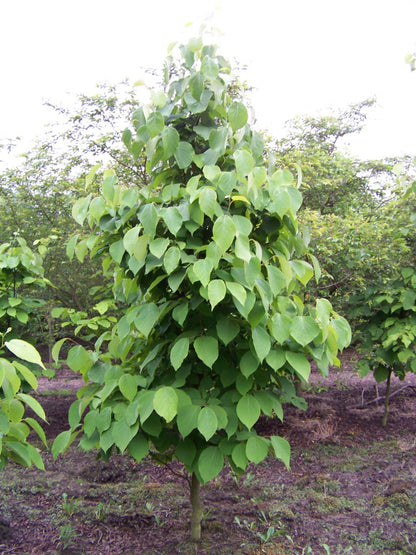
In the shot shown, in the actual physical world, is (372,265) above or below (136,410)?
above

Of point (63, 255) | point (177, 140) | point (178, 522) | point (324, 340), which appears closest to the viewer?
point (324, 340)

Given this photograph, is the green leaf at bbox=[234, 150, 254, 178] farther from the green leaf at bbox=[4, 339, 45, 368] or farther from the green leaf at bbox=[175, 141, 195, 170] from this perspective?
the green leaf at bbox=[4, 339, 45, 368]

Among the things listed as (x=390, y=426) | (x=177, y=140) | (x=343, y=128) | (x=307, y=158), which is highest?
(x=343, y=128)

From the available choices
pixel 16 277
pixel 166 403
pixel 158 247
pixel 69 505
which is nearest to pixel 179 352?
pixel 166 403

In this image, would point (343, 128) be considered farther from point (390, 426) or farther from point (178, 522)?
point (178, 522)

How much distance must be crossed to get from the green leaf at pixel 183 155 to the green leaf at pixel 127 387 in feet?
3.37

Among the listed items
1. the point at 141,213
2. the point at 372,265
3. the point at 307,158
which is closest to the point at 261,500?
the point at 141,213

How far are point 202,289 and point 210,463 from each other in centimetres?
84

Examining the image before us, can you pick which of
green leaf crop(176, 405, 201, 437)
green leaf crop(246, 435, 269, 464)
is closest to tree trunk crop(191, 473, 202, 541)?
green leaf crop(246, 435, 269, 464)

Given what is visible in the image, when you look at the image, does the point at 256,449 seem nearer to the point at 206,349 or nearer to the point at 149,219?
the point at 206,349

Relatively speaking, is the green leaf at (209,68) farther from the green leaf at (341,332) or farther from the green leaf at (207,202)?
the green leaf at (341,332)

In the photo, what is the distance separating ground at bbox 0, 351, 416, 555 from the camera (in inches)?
112

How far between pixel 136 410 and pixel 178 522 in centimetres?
161

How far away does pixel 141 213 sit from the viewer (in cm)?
195
